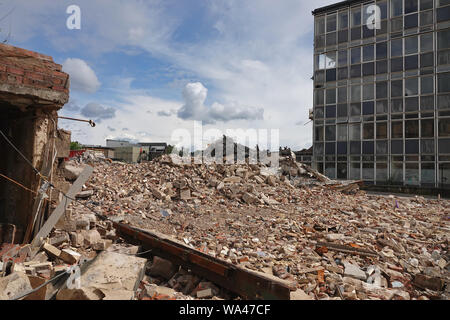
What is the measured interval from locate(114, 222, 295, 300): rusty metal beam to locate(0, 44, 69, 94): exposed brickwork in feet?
9.87

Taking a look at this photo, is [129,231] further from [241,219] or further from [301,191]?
[301,191]

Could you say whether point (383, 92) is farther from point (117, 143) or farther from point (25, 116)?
point (117, 143)

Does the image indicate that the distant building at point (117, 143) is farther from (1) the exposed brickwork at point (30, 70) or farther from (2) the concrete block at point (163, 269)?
(2) the concrete block at point (163, 269)

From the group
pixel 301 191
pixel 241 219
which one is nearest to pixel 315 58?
pixel 301 191

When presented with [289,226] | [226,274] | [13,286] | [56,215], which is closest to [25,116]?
[56,215]

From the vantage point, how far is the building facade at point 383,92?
59.4 ft

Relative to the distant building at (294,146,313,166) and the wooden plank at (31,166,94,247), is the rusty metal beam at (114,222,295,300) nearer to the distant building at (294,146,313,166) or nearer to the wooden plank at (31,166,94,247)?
the wooden plank at (31,166,94,247)

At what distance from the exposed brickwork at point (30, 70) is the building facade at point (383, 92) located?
19.9m

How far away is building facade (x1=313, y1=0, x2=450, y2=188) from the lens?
59.4 ft

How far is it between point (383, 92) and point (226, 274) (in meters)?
20.6

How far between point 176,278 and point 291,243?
10.4ft

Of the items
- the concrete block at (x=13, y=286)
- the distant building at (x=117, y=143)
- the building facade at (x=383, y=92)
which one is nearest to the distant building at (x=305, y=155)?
the building facade at (x=383, y=92)

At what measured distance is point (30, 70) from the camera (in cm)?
427

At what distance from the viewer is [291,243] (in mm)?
6227
